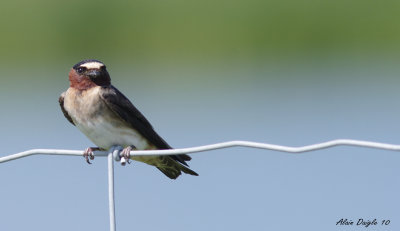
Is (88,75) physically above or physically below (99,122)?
above

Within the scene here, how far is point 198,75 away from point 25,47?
3507mm

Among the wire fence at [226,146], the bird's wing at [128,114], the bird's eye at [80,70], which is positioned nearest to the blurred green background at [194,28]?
the bird's eye at [80,70]

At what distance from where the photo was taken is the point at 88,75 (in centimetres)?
524

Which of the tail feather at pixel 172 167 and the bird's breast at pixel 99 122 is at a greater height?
the bird's breast at pixel 99 122

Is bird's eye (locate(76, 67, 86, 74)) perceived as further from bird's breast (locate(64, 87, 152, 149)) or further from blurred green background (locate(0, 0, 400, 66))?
blurred green background (locate(0, 0, 400, 66))

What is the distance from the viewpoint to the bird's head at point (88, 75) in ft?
17.2

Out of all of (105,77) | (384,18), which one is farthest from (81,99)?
(384,18)

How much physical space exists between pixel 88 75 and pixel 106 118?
261mm

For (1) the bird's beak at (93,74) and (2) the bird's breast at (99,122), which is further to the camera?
(1) the bird's beak at (93,74)

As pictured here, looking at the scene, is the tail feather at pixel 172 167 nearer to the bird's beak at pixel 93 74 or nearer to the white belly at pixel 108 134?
the white belly at pixel 108 134

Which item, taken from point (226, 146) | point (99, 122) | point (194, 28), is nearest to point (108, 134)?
point (99, 122)

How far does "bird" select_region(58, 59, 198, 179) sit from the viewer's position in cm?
510

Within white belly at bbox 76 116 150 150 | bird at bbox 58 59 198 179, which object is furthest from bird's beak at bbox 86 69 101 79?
white belly at bbox 76 116 150 150

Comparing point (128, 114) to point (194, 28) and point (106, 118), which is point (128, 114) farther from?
point (194, 28)
